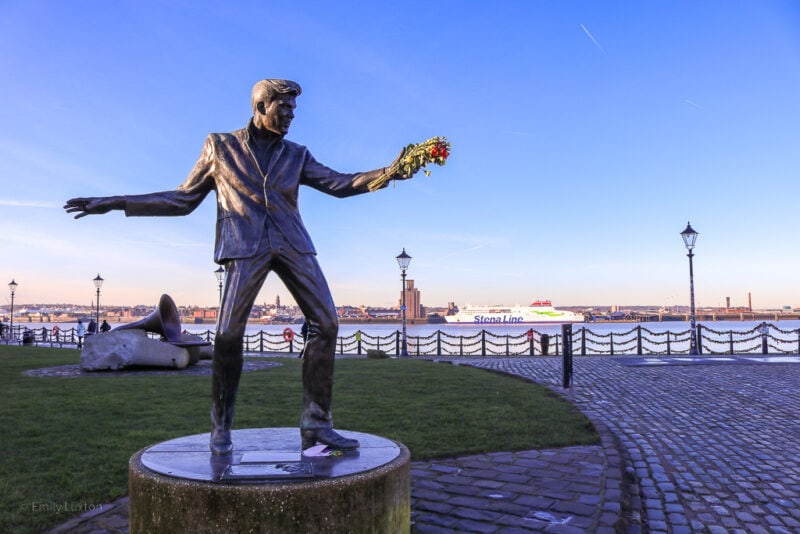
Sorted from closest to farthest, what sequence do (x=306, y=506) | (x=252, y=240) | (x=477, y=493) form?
(x=306, y=506), (x=252, y=240), (x=477, y=493)

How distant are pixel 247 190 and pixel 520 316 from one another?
287ft

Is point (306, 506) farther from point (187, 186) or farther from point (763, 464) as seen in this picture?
point (763, 464)

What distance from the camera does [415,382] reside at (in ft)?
39.2

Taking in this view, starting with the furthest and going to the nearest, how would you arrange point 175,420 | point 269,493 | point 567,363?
point 567,363 < point 175,420 < point 269,493

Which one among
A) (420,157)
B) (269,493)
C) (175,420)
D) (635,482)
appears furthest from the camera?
(175,420)

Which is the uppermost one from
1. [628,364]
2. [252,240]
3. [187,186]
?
[187,186]

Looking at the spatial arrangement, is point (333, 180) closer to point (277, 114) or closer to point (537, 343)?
point (277, 114)

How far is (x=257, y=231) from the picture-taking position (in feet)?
11.6

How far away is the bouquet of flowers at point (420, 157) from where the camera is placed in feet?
10.9

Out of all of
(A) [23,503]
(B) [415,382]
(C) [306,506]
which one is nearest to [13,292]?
(B) [415,382]

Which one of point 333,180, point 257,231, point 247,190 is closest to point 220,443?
point 257,231

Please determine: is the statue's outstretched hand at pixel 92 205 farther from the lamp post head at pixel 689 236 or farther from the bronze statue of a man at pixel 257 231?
the lamp post head at pixel 689 236

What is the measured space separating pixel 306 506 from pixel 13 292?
41691 millimetres

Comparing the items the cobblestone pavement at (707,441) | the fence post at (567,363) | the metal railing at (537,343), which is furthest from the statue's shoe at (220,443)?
the fence post at (567,363)
